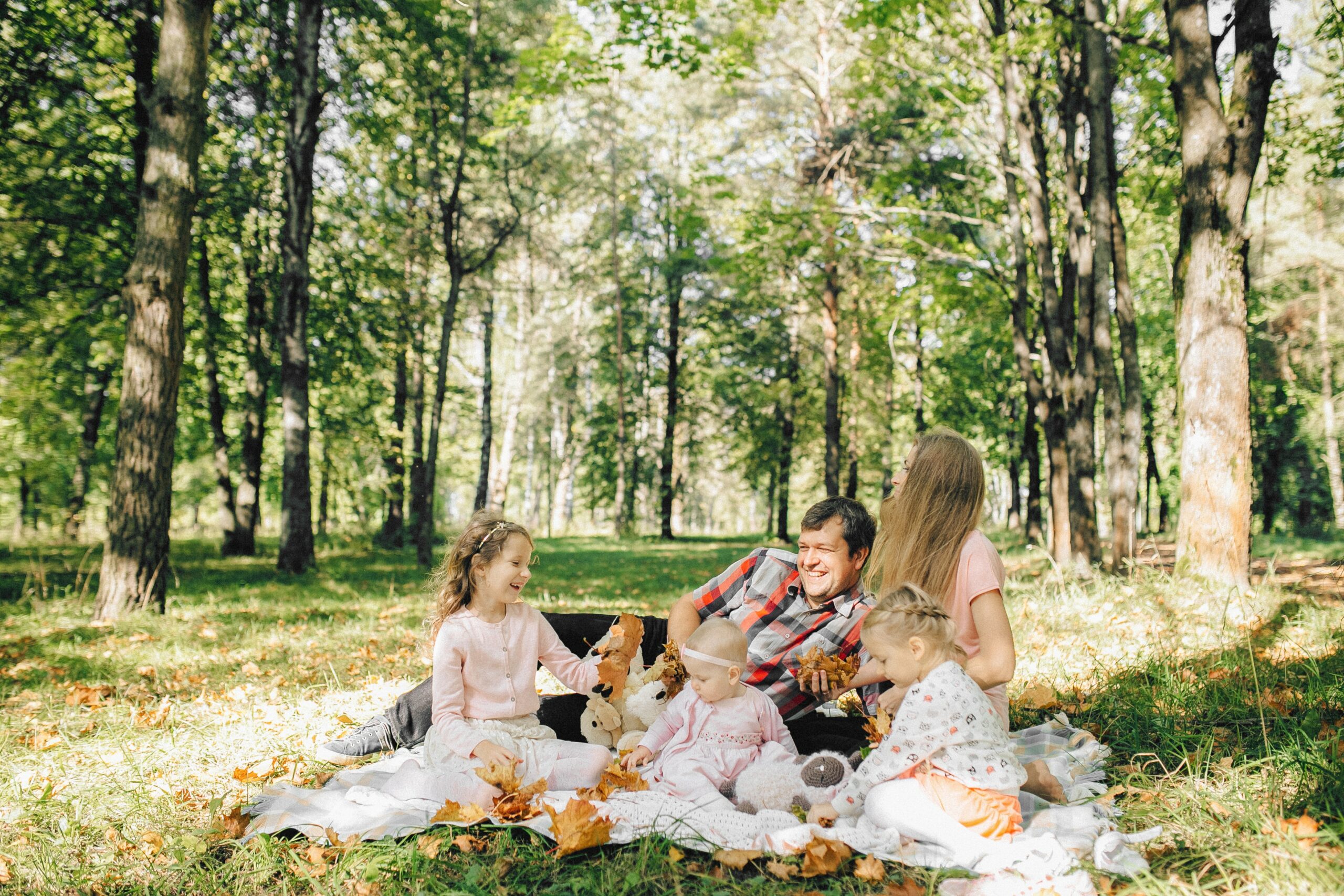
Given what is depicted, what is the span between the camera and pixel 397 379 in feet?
59.6

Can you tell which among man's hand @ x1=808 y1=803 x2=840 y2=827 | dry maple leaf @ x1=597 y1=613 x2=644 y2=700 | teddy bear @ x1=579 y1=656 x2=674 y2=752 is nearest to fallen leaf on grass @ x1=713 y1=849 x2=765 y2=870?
man's hand @ x1=808 y1=803 x2=840 y2=827

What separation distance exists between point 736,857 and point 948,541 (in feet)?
5.03

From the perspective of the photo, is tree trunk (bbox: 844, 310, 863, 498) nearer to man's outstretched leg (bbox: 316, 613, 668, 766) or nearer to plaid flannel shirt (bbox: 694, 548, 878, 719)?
plaid flannel shirt (bbox: 694, 548, 878, 719)

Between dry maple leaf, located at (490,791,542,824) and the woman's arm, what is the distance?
5.99ft

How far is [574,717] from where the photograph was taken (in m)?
4.26

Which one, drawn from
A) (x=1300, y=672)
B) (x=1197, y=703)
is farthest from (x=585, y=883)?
(x=1300, y=672)

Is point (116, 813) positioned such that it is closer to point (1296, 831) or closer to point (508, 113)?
point (1296, 831)

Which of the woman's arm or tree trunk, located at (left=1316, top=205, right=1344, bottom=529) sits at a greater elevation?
tree trunk, located at (left=1316, top=205, right=1344, bottom=529)

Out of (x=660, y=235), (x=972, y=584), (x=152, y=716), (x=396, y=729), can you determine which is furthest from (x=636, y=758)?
(x=660, y=235)

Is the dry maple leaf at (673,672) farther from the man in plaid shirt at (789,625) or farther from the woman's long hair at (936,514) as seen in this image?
the woman's long hair at (936,514)

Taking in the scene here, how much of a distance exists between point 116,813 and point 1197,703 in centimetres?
506

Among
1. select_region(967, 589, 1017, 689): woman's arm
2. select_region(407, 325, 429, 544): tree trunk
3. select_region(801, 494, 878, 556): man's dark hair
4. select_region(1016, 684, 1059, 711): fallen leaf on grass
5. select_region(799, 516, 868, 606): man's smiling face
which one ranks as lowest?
select_region(1016, 684, 1059, 711): fallen leaf on grass

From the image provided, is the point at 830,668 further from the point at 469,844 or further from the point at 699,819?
the point at 469,844

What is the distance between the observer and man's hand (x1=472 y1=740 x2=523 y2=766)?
131 inches
